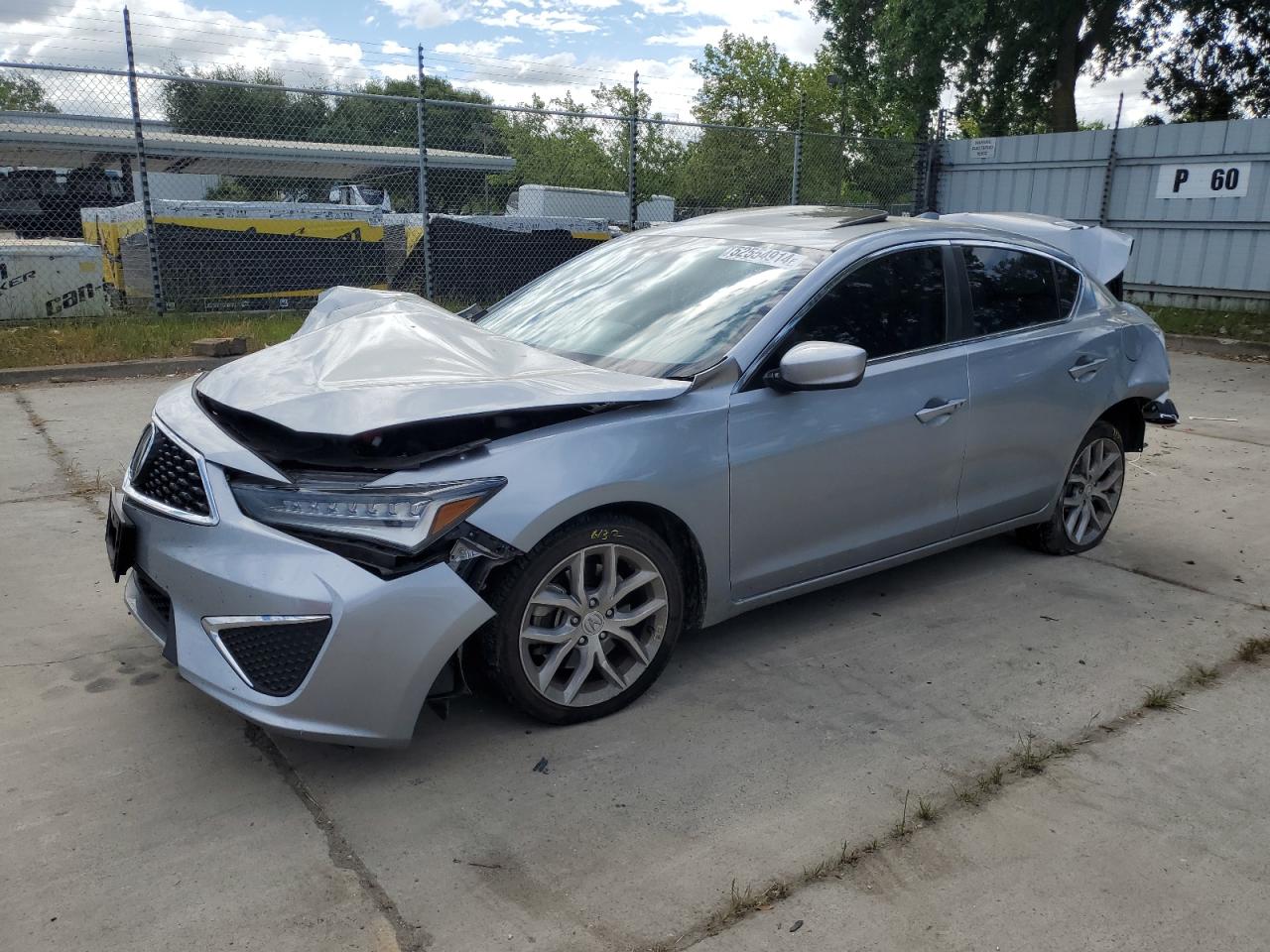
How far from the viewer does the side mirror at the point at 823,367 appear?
3484mm

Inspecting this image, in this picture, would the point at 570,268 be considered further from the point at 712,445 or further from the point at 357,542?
the point at 357,542

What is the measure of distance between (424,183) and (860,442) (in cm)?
875

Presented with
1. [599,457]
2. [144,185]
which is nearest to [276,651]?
[599,457]

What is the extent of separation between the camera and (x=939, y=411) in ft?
13.4

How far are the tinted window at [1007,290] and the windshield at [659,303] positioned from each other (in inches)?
33.9

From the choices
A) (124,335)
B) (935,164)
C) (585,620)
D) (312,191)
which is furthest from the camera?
(312,191)

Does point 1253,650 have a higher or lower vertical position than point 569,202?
lower

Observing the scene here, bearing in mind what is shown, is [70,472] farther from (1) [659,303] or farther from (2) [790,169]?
(2) [790,169]

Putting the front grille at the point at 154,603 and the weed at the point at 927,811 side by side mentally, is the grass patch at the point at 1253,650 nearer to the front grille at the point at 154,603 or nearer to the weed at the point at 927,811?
the weed at the point at 927,811

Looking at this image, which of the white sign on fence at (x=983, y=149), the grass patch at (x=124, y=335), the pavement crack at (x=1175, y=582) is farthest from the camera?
the white sign on fence at (x=983, y=149)

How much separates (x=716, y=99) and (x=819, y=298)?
4948 centimetres

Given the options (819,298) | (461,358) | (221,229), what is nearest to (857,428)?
(819,298)

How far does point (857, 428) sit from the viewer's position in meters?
3.82

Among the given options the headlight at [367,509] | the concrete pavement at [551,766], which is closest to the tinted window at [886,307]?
the concrete pavement at [551,766]
